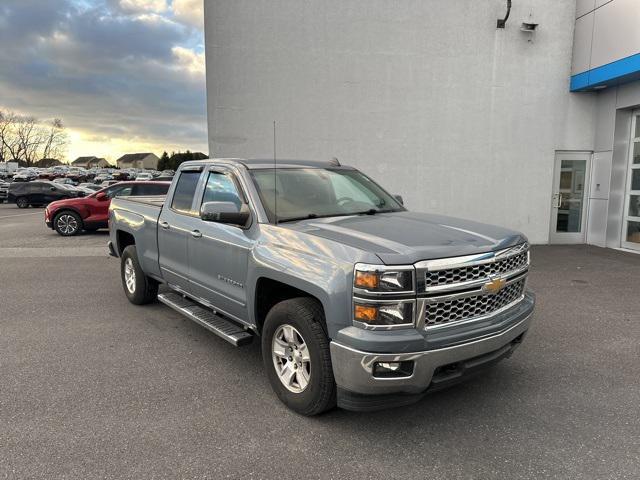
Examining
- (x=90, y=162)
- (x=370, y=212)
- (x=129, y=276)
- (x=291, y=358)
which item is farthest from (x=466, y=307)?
(x=90, y=162)

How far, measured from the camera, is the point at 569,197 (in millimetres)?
12508

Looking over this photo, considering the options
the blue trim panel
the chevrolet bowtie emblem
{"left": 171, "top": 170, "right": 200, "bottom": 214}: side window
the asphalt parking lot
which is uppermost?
the blue trim panel

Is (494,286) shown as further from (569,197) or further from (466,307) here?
(569,197)

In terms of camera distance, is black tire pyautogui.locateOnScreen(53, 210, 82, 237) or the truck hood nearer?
the truck hood

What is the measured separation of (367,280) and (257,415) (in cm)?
143

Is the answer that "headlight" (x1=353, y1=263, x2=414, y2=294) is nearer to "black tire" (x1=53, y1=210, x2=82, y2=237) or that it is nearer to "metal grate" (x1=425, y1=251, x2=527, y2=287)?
"metal grate" (x1=425, y1=251, x2=527, y2=287)

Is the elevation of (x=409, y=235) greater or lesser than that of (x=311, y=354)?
greater

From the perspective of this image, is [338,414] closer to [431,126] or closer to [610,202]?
[431,126]

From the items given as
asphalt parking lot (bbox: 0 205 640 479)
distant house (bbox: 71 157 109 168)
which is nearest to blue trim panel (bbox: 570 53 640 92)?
asphalt parking lot (bbox: 0 205 640 479)

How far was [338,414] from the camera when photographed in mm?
3551

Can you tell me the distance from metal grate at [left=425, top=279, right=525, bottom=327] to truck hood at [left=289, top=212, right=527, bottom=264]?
321 millimetres

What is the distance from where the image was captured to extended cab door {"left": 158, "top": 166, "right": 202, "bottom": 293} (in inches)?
195

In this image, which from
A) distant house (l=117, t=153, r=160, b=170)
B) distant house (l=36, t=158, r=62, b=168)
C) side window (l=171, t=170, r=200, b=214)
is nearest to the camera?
side window (l=171, t=170, r=200, b=214)

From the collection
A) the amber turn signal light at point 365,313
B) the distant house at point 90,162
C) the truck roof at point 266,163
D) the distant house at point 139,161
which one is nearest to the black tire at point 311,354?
the amber turn signal light at point 365,313
